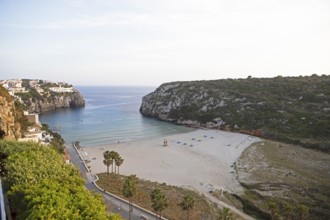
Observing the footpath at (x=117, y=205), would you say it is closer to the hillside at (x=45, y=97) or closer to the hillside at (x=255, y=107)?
the hillside at (x=255, y=107)

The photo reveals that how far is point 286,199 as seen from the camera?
3372 cm

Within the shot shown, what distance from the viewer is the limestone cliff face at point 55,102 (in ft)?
394

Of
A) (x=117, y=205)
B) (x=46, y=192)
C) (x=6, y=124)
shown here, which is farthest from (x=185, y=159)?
(x=46, y=192)

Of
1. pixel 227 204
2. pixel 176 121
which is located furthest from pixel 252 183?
pixel 176 121

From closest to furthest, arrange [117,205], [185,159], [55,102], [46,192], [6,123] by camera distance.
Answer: [46,192] < [117,205] < [6,123] < [185,159] < [55,102]

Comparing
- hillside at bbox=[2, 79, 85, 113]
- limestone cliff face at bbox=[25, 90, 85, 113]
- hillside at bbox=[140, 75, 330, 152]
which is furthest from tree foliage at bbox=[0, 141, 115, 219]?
limestone cliff face at bbox=[25, 90, 85, 113]

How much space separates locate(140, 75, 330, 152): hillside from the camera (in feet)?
227

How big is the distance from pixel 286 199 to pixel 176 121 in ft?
218

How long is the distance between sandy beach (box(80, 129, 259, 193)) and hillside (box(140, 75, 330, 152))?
29.6ft

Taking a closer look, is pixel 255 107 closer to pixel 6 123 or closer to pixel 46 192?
pixel 6 123

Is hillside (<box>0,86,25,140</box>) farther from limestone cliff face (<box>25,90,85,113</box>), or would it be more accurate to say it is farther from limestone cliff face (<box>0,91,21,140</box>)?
limestone cliff face (<box>25,90,85,113</box>)

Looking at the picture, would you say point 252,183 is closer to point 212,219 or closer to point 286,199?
point 286,199

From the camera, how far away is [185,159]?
52.7 m

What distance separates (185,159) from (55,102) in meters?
99.8
